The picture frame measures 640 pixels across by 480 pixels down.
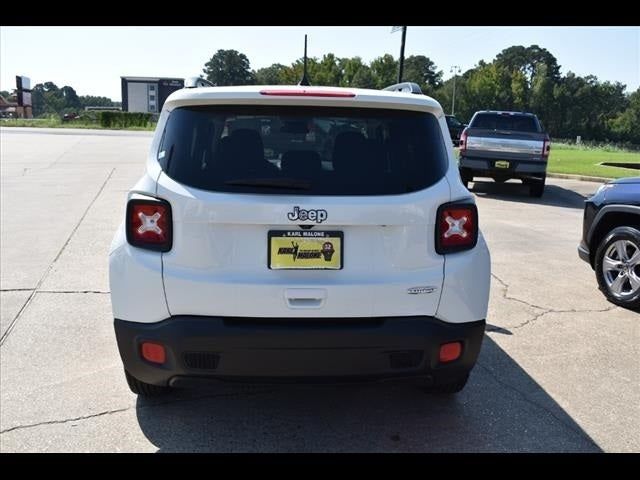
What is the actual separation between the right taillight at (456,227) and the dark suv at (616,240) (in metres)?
3.14

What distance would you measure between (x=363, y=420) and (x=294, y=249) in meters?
1.22

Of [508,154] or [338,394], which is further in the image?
[508,154]

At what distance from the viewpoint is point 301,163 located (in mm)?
2783

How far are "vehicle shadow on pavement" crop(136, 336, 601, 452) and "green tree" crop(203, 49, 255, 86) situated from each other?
129 meters

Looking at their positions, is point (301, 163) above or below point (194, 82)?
below

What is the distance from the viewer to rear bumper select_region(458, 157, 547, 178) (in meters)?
13.0

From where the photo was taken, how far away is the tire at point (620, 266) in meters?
5.25

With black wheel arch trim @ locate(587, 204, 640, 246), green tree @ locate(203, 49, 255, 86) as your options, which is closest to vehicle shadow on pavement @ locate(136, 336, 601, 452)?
black wheel arch trim @ locate(587, 204, 640, 246)

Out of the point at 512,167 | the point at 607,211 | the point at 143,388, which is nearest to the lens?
the point at 143,388

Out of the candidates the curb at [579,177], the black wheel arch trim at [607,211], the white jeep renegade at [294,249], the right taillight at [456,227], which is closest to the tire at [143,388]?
the white jeep renegade at [294,249]

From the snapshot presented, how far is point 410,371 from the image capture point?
9.02ft

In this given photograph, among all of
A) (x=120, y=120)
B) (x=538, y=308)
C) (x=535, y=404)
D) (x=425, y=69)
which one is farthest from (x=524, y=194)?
(x=425, y=69)

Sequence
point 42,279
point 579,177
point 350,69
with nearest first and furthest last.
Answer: point 42,279 < point 579,177 < point 350,69

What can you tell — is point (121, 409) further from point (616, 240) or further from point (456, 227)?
point (616, 240)
